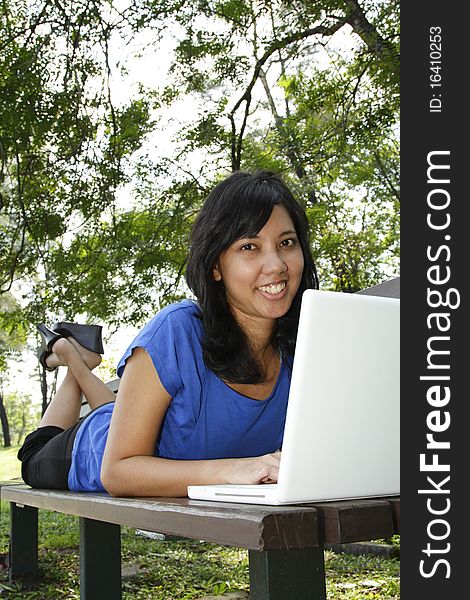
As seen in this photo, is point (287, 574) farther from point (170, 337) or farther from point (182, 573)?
point (182, 573)

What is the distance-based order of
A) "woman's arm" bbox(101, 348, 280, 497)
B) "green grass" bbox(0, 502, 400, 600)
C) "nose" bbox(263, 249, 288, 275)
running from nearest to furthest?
1. "woman's arm" bbox(101, 348, 280, 497)
2. "nose" bbox(263, 249, 288, 275)
3. "green grass" bbox(0, 502, 400, 600)

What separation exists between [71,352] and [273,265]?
6.57 ft

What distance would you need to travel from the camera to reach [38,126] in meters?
6.02

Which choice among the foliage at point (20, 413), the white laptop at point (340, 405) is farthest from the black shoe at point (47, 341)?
the foliage at point (20, 413)

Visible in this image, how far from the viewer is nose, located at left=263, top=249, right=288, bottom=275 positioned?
A: 208 centimetres

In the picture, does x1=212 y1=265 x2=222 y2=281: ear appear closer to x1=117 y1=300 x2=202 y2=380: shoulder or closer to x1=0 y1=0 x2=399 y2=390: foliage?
x1=117 y1=300 x2=202 y2=380: shoulder

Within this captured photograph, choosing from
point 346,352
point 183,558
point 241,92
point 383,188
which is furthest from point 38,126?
point 383,188

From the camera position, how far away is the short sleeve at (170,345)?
201 cm

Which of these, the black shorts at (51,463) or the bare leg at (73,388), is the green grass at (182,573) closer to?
the black shorts at (51,463)

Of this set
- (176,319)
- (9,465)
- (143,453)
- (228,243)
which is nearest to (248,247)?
(228,243)

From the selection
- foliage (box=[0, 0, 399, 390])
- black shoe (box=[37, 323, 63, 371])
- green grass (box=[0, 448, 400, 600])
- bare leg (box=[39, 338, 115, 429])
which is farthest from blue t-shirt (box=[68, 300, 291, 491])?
foliage (box=[0, 0, 399, 390])

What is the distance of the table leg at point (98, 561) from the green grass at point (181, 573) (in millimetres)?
575

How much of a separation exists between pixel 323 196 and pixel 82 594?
9177 mm

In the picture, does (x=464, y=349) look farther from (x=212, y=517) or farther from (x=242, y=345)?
(x=242, y=345)
